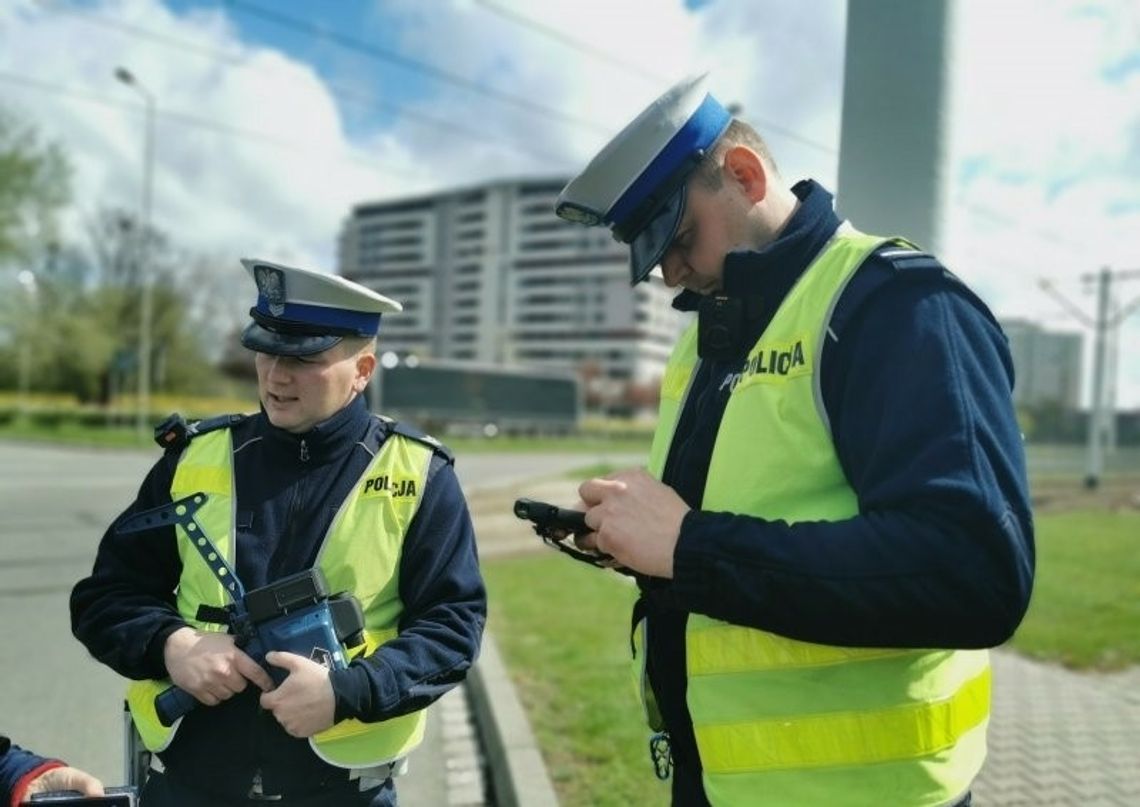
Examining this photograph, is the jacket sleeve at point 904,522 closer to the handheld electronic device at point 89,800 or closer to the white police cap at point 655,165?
the white police cap at point 655,165

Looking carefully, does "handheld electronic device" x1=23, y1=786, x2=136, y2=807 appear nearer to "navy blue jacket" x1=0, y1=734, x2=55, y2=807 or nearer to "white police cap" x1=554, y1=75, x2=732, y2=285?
"navy blue jacket" x1=0, y1=734, x2=55, y2=807

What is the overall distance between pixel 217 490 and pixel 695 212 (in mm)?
1204

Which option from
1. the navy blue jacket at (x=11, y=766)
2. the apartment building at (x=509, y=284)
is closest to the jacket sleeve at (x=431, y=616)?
the navy blue jacket at (x=11, y=766)

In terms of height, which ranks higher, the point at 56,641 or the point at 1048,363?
the point at 1048,363

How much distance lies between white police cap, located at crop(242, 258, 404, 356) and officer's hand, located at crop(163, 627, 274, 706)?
645 millimetres

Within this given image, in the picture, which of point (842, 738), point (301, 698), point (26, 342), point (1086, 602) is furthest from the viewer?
point (26, 342)

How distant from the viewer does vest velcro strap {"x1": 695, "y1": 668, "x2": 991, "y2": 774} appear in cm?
134

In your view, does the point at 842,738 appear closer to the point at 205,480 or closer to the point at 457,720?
the point at 205,480

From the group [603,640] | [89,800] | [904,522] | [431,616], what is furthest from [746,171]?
[603,640]

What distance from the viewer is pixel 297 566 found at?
1.97 meters

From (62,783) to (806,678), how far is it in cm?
136

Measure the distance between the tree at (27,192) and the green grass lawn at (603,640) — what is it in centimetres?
2921

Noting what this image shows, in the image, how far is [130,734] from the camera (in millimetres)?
2074

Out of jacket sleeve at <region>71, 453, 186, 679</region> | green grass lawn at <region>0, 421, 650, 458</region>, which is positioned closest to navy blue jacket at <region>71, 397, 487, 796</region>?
jacket sleeve at <region>71, 453, 186, 679</region>
